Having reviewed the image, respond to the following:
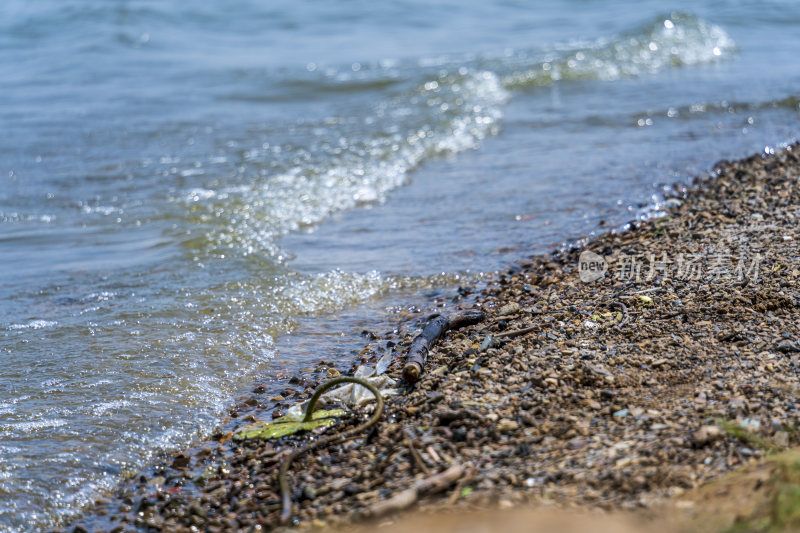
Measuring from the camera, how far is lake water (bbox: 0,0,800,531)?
4930 mm

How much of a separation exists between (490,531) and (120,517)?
1.87 metres

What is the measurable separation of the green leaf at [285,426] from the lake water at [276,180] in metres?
0.27

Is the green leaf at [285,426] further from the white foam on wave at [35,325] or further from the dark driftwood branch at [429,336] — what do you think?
the white foam on wave at [35,325]

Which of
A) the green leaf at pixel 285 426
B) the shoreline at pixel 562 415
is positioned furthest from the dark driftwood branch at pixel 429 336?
the green leaf at pixel 285 426

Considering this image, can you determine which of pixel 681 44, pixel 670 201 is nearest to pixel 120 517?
pixel 670 201

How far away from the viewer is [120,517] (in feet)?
11.9

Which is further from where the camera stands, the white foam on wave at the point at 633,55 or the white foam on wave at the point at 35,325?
the white foam on wave at the point at 633,55

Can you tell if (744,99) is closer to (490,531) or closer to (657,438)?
(657,438)

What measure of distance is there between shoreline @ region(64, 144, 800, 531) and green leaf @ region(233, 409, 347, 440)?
0.07 metres

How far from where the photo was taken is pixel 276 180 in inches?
367

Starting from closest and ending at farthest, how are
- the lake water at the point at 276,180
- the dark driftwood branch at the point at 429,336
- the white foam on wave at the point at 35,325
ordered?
the dark driftwood branch at the point at 429,336, the lake water at the point at 276,180, the white foam on wave at the point at 35,325

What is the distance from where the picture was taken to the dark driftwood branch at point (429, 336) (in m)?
4.31
